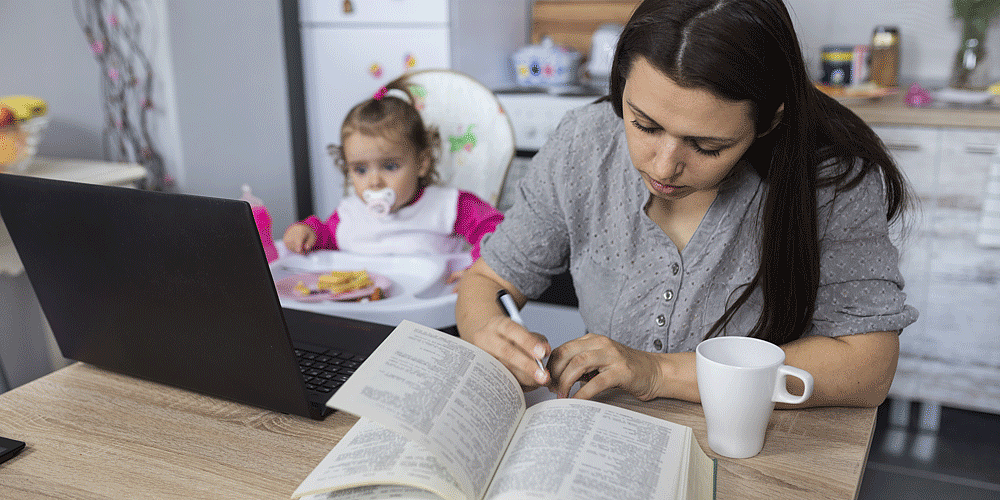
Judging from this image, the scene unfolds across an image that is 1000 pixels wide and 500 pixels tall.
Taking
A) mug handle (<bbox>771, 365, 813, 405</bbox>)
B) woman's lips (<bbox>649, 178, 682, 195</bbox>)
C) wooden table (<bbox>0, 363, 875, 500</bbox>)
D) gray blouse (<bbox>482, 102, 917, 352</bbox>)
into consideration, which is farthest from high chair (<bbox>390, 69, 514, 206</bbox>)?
mug handle (<bbox>771, 365, 813, 405</bbox>)

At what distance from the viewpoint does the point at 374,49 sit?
2363 millimetres

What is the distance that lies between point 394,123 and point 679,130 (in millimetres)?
1044

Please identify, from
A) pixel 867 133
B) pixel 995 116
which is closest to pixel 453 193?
pixel 867 133

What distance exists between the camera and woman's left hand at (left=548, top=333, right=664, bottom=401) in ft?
2.55

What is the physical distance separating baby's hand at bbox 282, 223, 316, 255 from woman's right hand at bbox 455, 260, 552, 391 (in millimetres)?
748

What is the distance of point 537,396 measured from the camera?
80cm

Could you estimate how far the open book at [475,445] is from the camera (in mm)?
579

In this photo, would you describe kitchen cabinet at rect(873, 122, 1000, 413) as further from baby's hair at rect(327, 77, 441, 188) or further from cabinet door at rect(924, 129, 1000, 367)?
baby's hair at rect(327, 77, 441, 188)

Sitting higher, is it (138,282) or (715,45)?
(715,45)

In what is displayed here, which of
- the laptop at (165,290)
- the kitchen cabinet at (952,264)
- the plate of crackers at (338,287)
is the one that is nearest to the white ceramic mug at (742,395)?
the laptop at (165,290)

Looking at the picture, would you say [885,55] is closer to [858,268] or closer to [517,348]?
[858,268]

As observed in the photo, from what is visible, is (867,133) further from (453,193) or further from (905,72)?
(905,72)

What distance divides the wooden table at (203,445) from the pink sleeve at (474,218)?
0.93 m

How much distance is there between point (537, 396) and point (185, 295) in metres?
0.37
